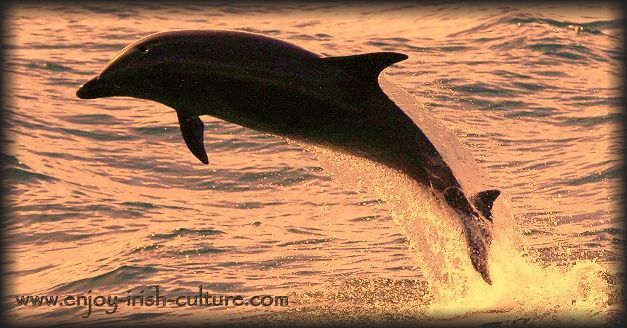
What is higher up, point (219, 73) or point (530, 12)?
point (219, 73)

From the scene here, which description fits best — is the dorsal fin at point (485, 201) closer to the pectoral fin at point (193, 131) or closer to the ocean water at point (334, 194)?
the ocean water at point (334, 194)

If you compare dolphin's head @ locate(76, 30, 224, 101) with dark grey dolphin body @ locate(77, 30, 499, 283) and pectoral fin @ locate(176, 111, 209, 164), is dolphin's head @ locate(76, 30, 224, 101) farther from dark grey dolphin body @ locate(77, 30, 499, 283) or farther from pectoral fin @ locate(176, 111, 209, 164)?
pectoral fin @ locate(176, 111, 209, 164)

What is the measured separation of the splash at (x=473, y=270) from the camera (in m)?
11.4

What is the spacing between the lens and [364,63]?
10.1 meters

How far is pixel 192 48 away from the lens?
10.2m

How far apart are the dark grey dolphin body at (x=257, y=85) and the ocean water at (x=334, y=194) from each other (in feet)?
2.61

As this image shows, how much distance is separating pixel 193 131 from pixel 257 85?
77 cm

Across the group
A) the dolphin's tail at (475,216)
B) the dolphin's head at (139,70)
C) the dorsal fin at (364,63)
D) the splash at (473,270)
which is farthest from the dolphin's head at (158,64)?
the dolphin's tail at (475,216)

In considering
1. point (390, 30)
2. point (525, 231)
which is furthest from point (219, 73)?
point (390, 30)

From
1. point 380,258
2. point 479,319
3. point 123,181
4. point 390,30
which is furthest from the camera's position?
point 390,30

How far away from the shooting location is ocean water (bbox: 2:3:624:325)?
12094 millimetres

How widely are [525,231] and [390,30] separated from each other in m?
13.9

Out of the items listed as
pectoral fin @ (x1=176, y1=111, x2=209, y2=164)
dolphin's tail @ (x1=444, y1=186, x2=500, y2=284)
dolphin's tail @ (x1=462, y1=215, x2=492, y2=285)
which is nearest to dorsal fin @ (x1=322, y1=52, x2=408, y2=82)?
pectoral fin @ (x1=176, y1=111, x2=209, y2=164)

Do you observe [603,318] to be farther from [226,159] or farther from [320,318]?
[226,159]
